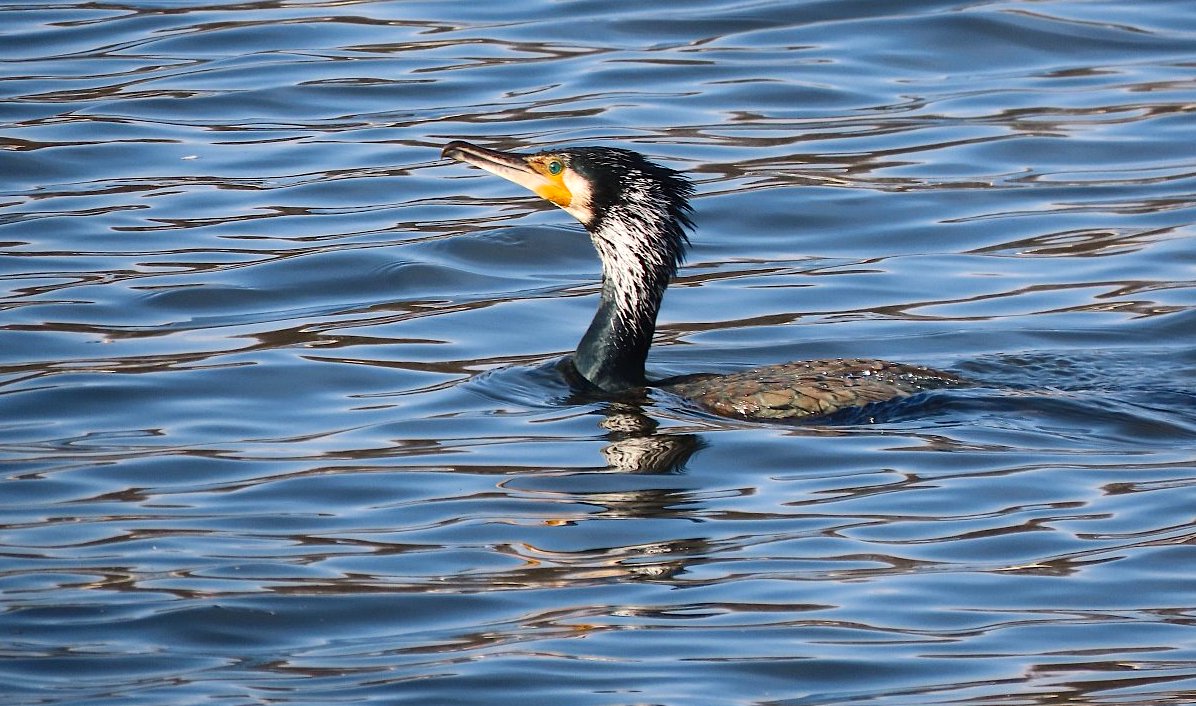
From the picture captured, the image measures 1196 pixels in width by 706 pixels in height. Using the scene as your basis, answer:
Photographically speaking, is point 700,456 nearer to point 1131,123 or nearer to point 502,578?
point 502,578

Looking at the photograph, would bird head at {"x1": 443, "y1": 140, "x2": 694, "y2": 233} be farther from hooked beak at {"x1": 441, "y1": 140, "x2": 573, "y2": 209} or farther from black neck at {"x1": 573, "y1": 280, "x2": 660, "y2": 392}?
black neck at {"x1": 573, "y1": 280, "x2": 660, "y2": 392}

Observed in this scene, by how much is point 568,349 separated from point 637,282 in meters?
0.96

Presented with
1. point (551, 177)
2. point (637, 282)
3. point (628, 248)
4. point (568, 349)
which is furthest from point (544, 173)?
point (568, 349)

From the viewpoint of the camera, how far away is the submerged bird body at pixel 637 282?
881 cm

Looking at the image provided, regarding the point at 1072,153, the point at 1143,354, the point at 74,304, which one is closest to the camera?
the point at 1143,354

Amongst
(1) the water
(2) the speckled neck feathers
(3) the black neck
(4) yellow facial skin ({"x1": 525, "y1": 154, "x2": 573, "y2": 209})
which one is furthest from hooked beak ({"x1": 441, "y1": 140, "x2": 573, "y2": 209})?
(1) the water

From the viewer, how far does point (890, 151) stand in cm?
1400

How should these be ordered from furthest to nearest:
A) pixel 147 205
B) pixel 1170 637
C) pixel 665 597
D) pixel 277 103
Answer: pixel 277 103 → pixel 147 205 → pixel 665 597 → pixel 1170 637

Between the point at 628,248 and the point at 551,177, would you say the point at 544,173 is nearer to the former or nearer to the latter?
the point at 551,177

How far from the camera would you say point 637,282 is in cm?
929

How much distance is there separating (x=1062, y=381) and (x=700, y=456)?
2.09 meters

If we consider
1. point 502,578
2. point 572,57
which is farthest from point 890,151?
point 502,578

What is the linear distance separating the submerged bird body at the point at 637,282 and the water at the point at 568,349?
24 cm

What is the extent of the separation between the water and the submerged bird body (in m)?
0.24
